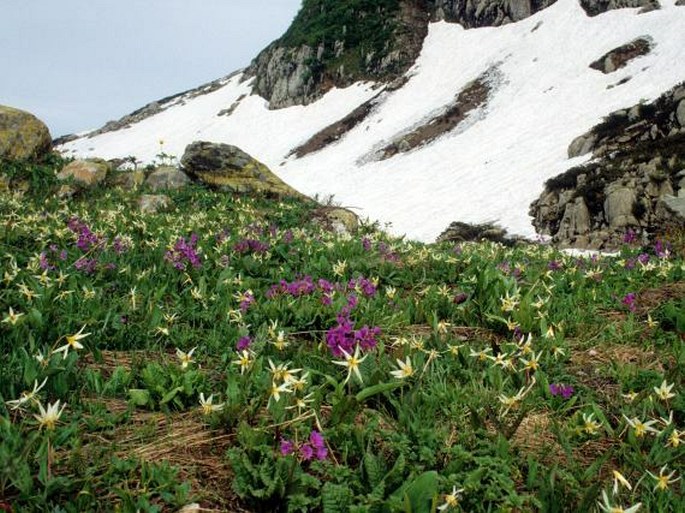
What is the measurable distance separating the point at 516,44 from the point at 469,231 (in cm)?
3646

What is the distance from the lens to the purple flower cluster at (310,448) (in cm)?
207

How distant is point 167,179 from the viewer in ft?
48.6

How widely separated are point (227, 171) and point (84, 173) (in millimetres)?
4084

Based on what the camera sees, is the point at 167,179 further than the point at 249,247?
Yes

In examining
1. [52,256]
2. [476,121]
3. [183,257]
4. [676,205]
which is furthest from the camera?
[476,121]

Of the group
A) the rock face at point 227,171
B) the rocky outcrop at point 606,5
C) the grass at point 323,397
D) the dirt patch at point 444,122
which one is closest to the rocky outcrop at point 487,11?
the rocky outcrop at point 606,5

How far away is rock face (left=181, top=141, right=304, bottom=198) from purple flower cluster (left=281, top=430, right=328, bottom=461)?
13.3 metres

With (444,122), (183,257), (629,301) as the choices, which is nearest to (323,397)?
(183,257)

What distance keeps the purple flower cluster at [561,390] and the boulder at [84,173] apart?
516 inches

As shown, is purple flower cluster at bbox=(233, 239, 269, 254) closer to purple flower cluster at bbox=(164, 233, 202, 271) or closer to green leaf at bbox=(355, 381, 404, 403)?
purple flower cluster at bbox=(164, 233, 202, 271)

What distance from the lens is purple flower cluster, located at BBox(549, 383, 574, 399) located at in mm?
2914

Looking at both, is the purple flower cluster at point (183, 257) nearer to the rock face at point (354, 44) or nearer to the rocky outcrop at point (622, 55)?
the rocky outcrop at point (622, 55)

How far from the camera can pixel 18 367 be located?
2578 mm

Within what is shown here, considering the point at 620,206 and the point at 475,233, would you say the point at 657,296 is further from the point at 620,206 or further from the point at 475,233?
the point at 475,233
